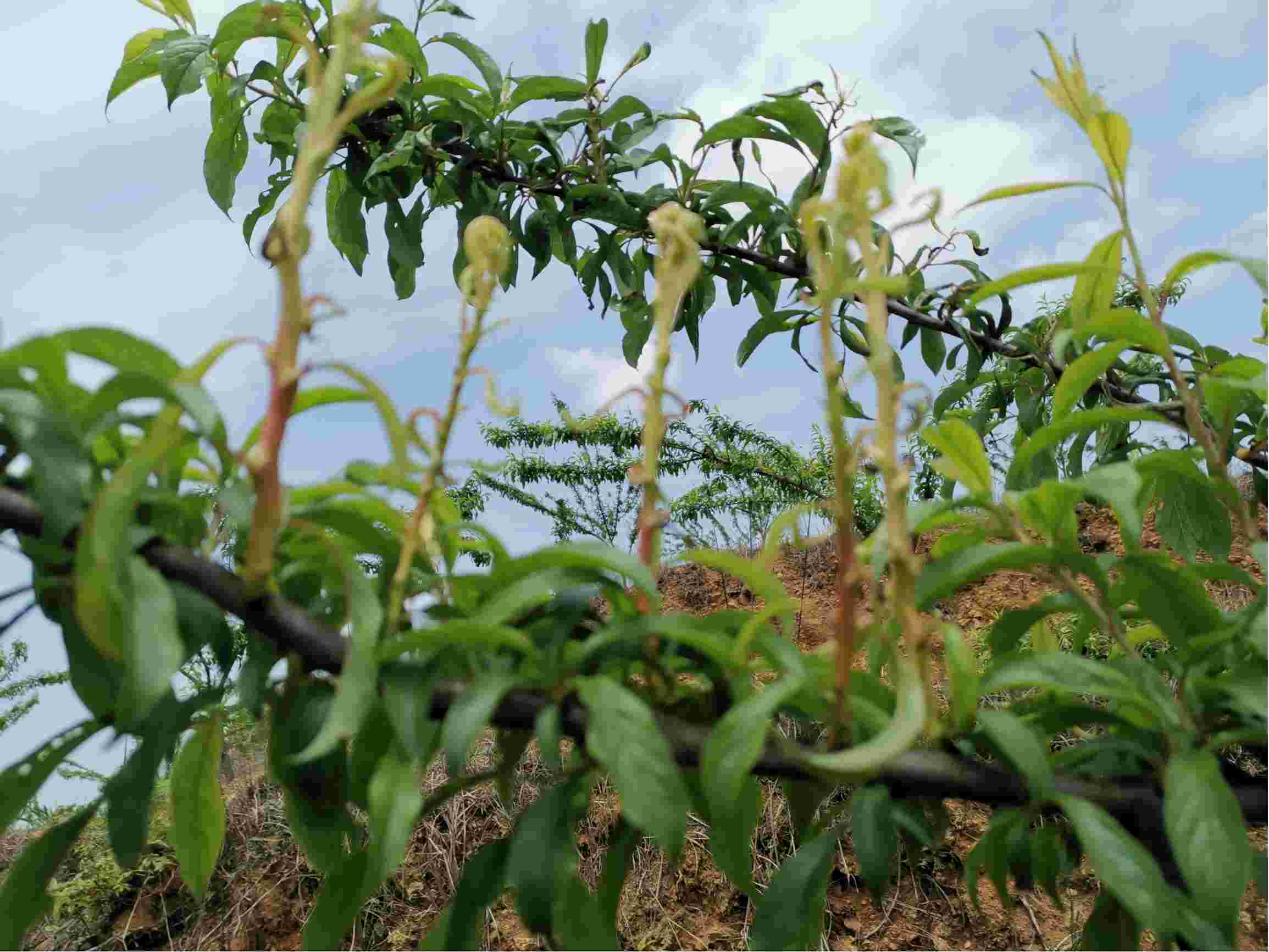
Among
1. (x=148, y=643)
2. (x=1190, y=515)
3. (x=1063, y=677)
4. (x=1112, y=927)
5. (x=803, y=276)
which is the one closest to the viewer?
(x=148, y=643)

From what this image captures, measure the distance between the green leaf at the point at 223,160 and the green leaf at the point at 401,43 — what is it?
0.64 feet

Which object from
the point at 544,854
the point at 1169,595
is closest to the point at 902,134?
the point at 1169,595

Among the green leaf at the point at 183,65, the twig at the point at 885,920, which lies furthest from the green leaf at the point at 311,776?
the twig at the point at 885,920

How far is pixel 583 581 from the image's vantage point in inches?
17.8

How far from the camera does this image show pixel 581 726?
438mm

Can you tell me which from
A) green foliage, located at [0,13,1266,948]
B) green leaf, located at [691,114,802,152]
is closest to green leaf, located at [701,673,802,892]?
green foliage, located at [0,13,1266,948]

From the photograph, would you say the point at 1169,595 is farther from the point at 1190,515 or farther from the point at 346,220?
the point at 346,220

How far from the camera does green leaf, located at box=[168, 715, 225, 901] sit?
543 mm

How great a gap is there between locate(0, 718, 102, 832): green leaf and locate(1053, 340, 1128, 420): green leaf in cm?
53

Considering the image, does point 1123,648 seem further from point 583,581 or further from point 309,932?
point 309,932

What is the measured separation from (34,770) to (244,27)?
784mm

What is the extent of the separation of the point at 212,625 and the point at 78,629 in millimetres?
72

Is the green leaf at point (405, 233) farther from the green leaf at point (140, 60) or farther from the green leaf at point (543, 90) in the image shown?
the green leaf at point (140, 60)

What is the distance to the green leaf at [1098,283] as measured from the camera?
0.59 metres
